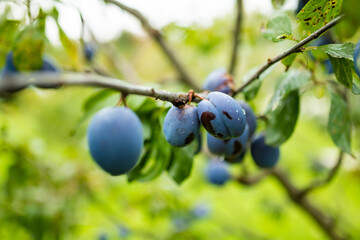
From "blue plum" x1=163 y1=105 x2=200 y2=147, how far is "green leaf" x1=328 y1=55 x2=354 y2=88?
296 mm

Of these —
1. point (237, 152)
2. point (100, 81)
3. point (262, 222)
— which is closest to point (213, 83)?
point (237, 152)

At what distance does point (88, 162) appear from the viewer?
1.79 m

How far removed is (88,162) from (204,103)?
4.69ft

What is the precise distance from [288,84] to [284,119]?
86mm

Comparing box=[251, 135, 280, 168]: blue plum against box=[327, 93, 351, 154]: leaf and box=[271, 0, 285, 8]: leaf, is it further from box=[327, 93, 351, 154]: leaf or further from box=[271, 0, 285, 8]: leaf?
box=[271, 0, 285, 8]: leaf

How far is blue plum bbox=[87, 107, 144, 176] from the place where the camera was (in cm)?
54

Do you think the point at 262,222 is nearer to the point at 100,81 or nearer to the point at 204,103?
the point at 204,103

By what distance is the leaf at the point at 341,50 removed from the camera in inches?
21.6

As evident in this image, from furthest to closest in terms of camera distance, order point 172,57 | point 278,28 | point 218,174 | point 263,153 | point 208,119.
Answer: point 172,57
point 218,174
point 263,153
point 278,28
point 208,119

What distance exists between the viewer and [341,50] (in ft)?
1.83

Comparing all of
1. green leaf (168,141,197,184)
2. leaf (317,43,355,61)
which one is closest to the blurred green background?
leaf (317,43,355,61)

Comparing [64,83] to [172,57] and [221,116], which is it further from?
[172,57]

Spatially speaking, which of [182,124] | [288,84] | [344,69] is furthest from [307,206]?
[182,124]

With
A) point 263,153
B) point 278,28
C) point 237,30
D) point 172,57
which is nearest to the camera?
point 278,28
